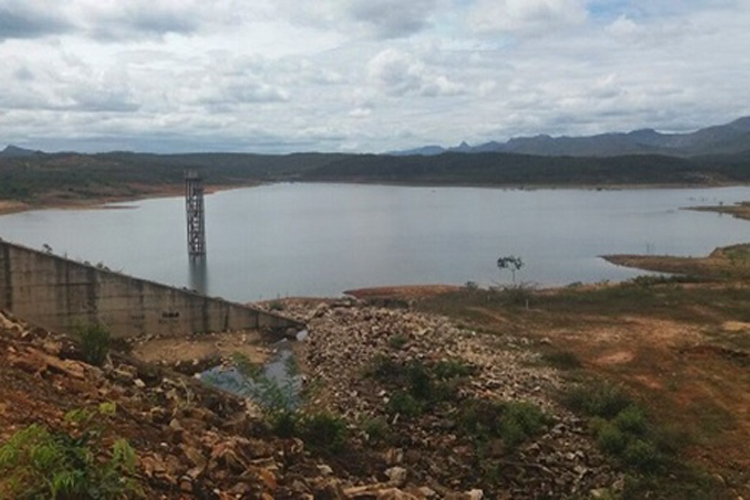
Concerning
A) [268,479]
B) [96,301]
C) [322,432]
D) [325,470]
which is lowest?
[322,432]

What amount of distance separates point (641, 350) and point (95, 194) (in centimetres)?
8663

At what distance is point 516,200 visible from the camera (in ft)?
337

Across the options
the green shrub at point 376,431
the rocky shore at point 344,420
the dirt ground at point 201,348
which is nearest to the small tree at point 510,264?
the rocky shore at point 344,420

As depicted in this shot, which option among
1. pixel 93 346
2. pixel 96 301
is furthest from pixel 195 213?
pixel 93 346

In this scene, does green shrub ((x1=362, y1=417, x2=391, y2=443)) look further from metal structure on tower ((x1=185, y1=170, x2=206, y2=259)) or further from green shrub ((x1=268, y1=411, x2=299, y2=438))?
metal structure on tower ((x1=185, y1=170, x2=206, y2=259))

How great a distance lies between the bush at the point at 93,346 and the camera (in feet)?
34.4

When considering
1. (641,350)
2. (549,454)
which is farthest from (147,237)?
(549,454)

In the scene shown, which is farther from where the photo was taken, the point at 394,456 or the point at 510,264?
the point at 510,264

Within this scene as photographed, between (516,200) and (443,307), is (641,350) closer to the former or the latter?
(443,307)

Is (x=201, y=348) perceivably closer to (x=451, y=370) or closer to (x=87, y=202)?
(x=451, y=370)

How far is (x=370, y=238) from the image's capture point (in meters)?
59.0

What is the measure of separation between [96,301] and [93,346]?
8227 millimetres

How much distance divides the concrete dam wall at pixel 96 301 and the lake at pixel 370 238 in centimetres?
1415

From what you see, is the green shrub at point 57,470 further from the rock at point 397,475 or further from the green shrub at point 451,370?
the green shrub at point 451,370
